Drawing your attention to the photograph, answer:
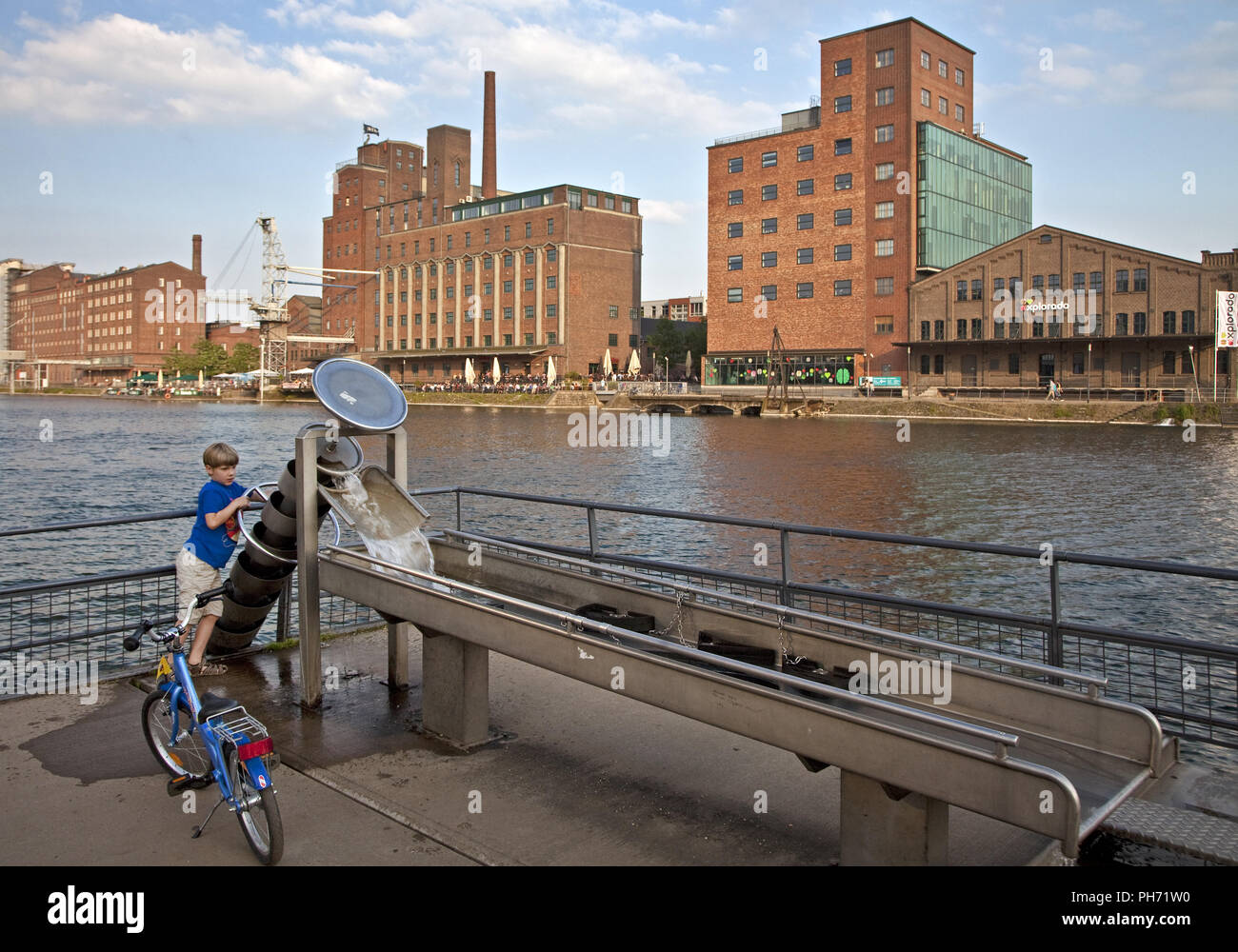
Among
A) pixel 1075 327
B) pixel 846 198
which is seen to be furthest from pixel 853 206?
pixel 1075 327

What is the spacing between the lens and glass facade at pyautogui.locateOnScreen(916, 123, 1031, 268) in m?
77.6

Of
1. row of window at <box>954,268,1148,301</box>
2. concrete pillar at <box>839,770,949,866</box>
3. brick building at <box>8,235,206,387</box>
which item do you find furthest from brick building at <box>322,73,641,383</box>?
concrete pillar at <box>839,770,949,866</box>

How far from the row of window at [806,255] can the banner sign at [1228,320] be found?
23481 millimetres

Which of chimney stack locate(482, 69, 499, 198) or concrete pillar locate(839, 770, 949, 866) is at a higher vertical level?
chimney stack locate(482, 69, 499, 198)

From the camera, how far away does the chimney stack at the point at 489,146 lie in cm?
11142

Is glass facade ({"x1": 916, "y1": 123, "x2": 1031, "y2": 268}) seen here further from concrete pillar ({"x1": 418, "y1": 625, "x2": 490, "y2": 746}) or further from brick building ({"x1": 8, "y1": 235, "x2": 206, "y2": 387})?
brick building ({"x1": 8, "y1": 235, "x2": 206, "y2": 387})

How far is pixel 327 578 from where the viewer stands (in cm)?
690

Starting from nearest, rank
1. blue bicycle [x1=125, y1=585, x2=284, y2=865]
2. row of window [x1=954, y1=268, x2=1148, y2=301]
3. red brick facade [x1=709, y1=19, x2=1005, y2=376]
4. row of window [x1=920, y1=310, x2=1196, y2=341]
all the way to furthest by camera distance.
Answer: blue bicycle [x1=125, y1=585, x2=284, y2=865], row of window [x1=920, y1=310, x2=1196, y2=341], row of window [x1=954, y1=268, x2=1148, y2=301], red brick facade [x1=709, y1=19, x2=1005, y2=376]

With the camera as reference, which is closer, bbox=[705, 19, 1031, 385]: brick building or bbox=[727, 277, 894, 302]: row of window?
bbox=[705, 19, 1031, 385]: brick building

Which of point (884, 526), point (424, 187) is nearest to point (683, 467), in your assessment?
point (884, 526)

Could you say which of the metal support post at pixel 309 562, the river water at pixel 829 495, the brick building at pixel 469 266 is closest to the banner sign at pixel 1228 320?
the river water at pixel 829 495

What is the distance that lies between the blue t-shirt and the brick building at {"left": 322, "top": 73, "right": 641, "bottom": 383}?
3838 inches

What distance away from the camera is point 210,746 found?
5098mm
